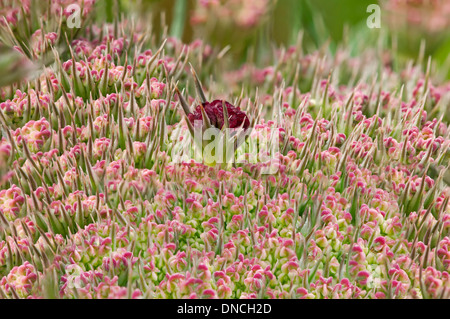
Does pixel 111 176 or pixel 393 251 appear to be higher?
pixel 111 176

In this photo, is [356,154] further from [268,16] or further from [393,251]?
[268,16]

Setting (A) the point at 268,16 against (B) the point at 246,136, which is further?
(A) the point at 268,16

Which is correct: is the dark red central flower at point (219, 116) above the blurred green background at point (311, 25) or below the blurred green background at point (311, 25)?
below

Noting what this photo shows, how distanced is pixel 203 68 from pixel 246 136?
465 mm

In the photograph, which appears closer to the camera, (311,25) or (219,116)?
(219,116)

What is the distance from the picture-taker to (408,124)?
149cm

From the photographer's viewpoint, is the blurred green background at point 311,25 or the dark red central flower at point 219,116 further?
the blurred green background at point 311,25

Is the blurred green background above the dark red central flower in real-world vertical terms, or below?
above

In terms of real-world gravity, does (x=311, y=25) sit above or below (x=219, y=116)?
above

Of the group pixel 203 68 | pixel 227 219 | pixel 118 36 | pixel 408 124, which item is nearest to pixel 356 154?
pixel 408 124

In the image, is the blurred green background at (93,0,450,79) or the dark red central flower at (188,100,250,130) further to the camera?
the blurred green background at (93,0,450,79)
